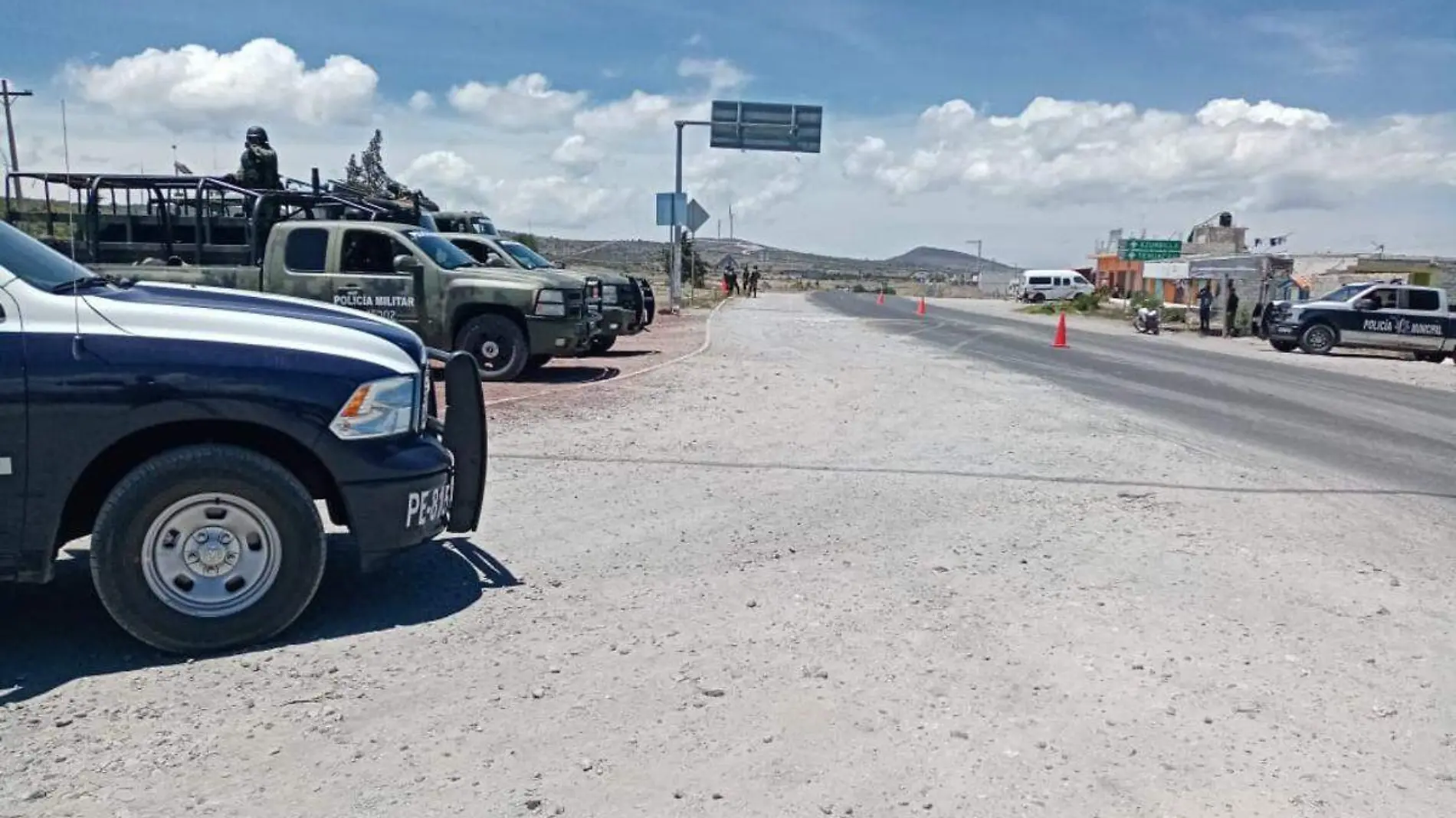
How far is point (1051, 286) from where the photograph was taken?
71312mm

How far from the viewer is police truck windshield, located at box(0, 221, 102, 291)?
448cm

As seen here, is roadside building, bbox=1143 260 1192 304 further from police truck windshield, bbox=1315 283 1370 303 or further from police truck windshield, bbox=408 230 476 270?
police truck windshield, bbox=408 230 476 270

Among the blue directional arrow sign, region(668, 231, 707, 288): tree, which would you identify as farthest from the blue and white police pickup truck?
region(668, 231, 707, 288): tree

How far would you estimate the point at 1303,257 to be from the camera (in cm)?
5412

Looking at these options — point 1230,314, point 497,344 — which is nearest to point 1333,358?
point 1230,314

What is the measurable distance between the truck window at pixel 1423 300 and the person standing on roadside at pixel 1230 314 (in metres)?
9.07

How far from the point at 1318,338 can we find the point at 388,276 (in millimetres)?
22378

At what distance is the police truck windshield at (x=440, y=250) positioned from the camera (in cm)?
1392

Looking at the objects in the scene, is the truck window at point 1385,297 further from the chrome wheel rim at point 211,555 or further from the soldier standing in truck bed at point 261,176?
the chrome wheel rim at point 211,555

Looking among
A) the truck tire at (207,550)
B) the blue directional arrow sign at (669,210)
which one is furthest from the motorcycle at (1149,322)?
the truck tire at (207,550)

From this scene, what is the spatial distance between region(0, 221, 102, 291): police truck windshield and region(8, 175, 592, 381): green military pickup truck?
8.20 meters

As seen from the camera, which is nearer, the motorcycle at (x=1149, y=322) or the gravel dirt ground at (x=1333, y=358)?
the gravel dirt ground at (x=1333, y=358)

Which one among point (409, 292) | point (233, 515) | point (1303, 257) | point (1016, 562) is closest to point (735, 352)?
point (409, 292)

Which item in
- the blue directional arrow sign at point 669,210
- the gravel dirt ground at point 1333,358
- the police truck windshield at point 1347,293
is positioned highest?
the blue directional arrow sign at point 669,210
